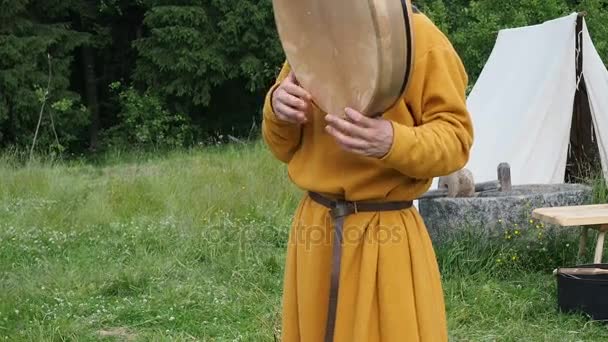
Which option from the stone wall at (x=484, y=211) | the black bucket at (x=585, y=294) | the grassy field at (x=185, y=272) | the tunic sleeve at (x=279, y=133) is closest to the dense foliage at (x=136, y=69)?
the grassy field at (x=185, y=272)

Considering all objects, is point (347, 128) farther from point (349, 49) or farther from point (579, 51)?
point (579, 51)

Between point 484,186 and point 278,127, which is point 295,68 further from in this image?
point 484,186

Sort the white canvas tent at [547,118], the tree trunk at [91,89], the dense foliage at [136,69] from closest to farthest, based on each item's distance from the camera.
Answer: the white canvas tent at [547,118]
the dense foliage at [136,69]
the tree trunk at [91,89]

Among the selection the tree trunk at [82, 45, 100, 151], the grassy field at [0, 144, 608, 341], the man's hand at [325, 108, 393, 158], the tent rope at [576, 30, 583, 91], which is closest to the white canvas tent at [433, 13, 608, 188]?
the tent rope at [576, 30, 583, 91]

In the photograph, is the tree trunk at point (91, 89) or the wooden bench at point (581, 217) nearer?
the wooden bench at point (581, 217)

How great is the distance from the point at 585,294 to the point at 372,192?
239cm

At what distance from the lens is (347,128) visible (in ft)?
4.68

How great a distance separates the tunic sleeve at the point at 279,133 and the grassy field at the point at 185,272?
1.76m

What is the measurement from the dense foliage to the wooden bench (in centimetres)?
911

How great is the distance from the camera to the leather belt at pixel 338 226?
1.62 metres

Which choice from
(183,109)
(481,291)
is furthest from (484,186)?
(183,109)

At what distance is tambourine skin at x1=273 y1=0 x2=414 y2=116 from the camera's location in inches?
52.3

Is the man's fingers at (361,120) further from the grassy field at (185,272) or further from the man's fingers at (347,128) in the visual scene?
the grassy field at (185,272)

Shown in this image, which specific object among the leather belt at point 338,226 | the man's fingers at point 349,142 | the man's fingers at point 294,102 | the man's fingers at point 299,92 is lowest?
the leather belt at point 338,226
